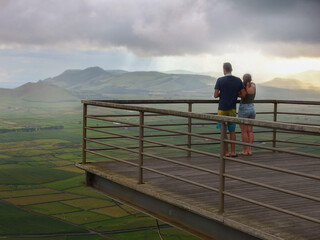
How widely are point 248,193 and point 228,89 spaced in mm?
2421

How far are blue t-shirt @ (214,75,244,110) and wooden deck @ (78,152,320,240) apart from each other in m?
1.04

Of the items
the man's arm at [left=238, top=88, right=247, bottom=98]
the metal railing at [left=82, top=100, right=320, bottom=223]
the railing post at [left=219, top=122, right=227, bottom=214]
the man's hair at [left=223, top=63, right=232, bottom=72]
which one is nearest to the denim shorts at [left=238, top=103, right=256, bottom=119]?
the metal railing at [left=82, top=100, right=320, bottom=223]

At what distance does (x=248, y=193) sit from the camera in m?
6.23

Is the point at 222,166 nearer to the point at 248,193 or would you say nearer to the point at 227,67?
the point at 248,193

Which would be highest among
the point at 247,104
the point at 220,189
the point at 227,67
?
the point at 227,67

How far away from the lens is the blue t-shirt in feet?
26.6

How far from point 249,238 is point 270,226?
0.83ft

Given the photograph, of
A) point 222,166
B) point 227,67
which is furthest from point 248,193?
point 227,67

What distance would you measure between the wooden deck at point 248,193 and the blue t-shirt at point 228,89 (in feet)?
3.43

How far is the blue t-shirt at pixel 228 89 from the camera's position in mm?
8117

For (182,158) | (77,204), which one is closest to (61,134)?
(77,204)

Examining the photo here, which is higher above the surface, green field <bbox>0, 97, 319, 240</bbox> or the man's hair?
the man's hair

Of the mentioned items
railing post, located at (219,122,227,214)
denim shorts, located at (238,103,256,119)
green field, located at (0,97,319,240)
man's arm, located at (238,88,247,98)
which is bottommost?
green field, located at (0,97,319,240)

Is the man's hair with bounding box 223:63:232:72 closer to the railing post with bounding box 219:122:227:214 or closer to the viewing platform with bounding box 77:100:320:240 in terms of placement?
the viewing platform with bounding box 77:100:320:240
